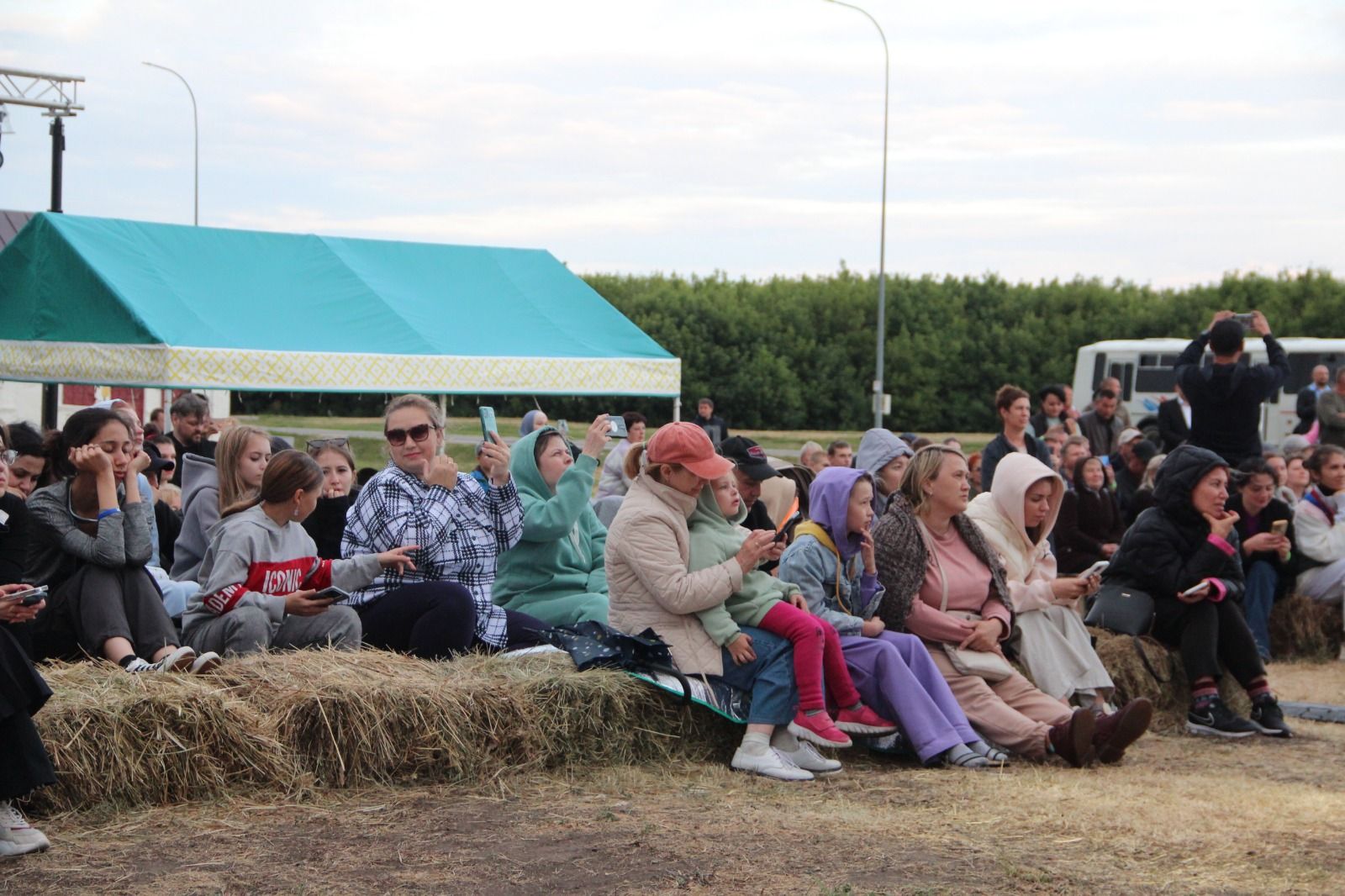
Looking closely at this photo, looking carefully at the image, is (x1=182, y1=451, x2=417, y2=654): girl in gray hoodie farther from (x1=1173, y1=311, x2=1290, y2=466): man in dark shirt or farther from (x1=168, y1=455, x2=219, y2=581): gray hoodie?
(x1=1173, y1=311, x2=1290, y2=466): man in dark shirt

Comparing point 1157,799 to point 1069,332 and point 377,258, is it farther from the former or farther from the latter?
point 1069,332

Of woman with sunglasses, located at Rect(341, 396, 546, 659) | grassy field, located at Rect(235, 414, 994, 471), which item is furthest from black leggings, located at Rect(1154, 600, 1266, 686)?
grassy field, located at Rect(235, 414, 994, 471)

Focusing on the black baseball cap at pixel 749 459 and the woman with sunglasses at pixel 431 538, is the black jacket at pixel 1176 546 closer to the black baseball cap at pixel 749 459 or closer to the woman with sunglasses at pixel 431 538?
the black baseball cap at pixel 749 459

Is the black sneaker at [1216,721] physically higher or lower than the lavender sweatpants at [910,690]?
lower

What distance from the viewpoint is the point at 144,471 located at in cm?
830

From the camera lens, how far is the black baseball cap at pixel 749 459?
304 inches

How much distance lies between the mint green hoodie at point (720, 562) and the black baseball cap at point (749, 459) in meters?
1.34

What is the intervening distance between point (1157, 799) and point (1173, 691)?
2556 mm

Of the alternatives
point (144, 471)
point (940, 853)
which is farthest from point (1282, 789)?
point (144, 471)

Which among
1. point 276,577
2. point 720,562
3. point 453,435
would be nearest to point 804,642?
point 720,562

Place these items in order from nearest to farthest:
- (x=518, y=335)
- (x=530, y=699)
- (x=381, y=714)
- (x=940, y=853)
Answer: (x=940, y=853) → (x=381, y=714) → (x=530, y=699) → (x=518, y=335)

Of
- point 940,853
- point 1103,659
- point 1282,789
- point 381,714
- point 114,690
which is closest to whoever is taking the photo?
point 940,853

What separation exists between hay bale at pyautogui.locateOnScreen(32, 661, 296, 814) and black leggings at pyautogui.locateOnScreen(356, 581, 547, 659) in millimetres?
1072

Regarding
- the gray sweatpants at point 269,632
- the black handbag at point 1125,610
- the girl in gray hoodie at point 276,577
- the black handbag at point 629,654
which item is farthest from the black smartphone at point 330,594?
the black handbag at point 1125,610
